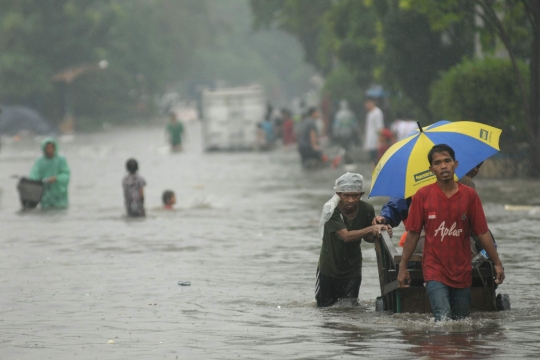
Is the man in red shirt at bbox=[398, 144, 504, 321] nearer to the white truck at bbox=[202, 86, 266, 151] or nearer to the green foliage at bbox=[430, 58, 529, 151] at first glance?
the green foliage at bbox=[430, 58, 529, 151]

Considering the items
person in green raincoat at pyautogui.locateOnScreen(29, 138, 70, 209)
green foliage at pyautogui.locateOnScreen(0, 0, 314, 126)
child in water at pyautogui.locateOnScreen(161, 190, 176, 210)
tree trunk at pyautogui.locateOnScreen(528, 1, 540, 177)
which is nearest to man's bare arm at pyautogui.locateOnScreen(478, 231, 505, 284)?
child in water at pyautogui.locateOnScreen(161, 190, 176, 210)

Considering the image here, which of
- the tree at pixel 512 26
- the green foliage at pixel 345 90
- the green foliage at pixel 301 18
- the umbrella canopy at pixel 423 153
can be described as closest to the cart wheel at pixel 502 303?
the umbrella canopy at pixel 423 153

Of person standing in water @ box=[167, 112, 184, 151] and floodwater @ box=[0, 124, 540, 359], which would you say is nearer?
floodwater @ box=[0, 124, 540, 359]

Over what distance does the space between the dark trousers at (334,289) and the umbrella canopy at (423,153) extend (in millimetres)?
999

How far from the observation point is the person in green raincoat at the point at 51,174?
61.6 feet

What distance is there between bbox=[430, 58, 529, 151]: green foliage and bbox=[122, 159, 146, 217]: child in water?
781 cm

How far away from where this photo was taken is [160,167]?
3247 centimetres

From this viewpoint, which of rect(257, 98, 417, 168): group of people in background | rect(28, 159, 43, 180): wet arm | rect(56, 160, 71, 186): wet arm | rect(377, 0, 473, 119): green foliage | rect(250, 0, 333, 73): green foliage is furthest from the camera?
rect(250, 0, 333, 73): green foliage

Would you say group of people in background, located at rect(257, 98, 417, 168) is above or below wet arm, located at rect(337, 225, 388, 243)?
above

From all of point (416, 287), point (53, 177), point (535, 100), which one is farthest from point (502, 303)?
point (535, 100)

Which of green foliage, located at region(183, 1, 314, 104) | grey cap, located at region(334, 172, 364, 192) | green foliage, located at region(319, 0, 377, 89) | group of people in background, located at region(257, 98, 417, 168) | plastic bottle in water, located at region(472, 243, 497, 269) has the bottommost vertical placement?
plastic bottle in water, located at region(472, 243, 497, 269)

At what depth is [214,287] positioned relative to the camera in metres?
11.2

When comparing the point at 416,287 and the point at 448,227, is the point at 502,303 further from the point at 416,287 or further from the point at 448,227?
the point at 448,227

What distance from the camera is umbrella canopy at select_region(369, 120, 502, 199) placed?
8.58 m
